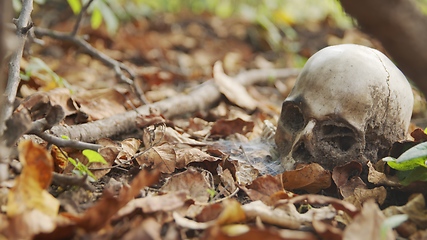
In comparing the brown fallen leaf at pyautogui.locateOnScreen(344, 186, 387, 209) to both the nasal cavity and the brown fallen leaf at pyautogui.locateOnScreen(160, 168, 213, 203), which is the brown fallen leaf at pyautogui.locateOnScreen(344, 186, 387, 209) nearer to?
the nasal cavity

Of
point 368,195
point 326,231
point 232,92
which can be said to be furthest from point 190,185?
point 232,92

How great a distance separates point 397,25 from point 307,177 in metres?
0.89

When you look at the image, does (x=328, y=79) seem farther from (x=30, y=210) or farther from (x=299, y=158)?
(x=30, y=210)

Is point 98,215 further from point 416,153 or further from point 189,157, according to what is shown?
point 416,153

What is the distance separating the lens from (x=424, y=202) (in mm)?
1955

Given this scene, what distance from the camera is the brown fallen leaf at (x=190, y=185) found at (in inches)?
81.7

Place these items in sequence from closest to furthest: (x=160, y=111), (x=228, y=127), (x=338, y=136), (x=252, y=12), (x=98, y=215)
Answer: (x=98, y=215), (x=338, y=136), (x=228, y=127), (x=160, y=111), (x=252, y=12)

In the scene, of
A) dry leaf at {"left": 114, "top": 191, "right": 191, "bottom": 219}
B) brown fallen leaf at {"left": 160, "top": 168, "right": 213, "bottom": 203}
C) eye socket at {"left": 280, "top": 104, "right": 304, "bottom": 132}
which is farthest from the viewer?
eye socket at {"left": 280, "top": 104, "right": 304, "bottom": 132}

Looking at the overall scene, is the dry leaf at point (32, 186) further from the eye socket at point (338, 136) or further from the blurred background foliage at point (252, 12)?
the blurred background foliage at point (252, 12)

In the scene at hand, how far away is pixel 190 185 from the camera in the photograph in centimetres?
211

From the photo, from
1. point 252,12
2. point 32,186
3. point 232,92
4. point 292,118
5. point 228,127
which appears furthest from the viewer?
point 252,12

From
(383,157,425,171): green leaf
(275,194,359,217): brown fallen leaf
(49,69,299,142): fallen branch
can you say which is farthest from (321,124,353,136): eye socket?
(49,69,299,142): fallen branch

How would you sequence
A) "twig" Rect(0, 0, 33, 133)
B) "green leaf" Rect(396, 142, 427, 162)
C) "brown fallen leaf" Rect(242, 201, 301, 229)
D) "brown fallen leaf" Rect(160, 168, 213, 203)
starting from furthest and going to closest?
1. "twig" Rect(0, 0, 33, 133)
2. "brown fallen leaf" Rect(160, 168, 213, 203)
3. "green leaf" Rect(396, 142, 427, 162)
4. "brown fallen leaf" Rect(242, 201, 301, 229)

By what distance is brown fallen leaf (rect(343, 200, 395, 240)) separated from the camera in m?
1.56
